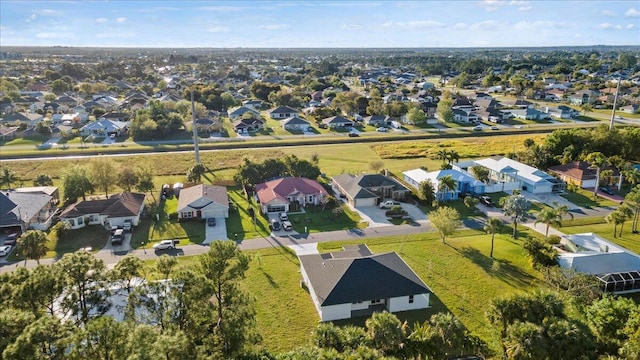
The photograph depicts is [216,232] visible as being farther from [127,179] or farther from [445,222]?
[445,222]

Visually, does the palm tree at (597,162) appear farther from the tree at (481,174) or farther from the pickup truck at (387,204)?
the pickup truck at (387,204)

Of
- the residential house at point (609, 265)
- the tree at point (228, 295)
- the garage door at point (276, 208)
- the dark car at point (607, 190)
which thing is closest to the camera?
the tree at point (228, 295)

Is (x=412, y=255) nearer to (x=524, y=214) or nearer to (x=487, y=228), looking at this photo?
(x=487, y=228)

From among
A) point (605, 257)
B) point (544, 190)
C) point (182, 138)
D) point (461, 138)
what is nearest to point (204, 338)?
point (605, 257)

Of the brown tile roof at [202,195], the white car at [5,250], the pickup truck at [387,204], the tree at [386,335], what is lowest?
the white car at [5,250]

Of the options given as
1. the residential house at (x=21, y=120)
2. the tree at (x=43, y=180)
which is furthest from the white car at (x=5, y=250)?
the residential house at (x=21, y=120)

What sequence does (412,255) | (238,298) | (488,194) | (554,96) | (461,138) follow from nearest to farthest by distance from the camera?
(238,298), (412,255), (488,194), (461,138), (554,96)
